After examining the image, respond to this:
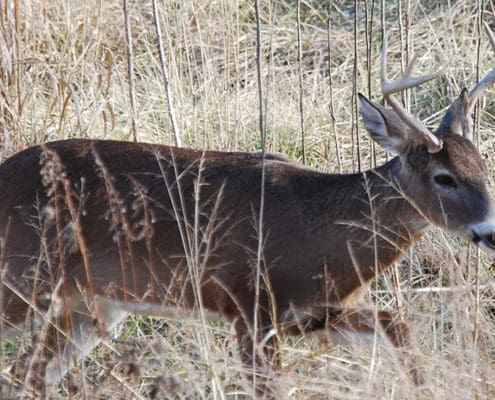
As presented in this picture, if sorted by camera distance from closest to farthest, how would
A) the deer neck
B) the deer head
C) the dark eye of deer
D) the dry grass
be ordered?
1. the deer head
2. the dark eye of deer
3. the deer neck
4. the dry grass

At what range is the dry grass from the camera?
16.6ft

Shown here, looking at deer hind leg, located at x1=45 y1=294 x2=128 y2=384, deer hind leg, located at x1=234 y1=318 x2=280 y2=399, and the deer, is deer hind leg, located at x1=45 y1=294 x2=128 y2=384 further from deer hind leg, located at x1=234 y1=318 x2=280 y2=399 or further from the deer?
deer hind leg, located at x1=234 y1=318 x2=280 y2=399

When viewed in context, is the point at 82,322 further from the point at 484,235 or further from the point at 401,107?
the point at 484,235

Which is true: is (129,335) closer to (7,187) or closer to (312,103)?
(7,187)

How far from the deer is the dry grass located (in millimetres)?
169

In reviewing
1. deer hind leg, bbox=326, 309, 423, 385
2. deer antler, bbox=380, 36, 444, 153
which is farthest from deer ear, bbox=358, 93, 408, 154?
deer hind leg, bbox=326, 309, 423, 385

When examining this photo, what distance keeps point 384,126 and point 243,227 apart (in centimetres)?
70

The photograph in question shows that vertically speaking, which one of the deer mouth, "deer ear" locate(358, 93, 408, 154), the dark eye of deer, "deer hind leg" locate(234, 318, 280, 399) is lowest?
"deer hind leg" locate(234, 318, 280, 399)

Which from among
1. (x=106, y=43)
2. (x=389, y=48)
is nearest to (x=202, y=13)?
(x=106, y=43)

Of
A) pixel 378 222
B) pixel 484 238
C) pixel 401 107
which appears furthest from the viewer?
pixel 378 222

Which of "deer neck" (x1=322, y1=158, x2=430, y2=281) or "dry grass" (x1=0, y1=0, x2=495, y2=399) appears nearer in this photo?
"deer neck" (x1=322, y1=158, x2=430, y2=281)

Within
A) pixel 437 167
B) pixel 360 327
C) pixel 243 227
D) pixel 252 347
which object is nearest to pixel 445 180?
pixel 437 167

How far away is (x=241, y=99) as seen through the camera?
314 inches

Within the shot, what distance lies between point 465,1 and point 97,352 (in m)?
4.99
